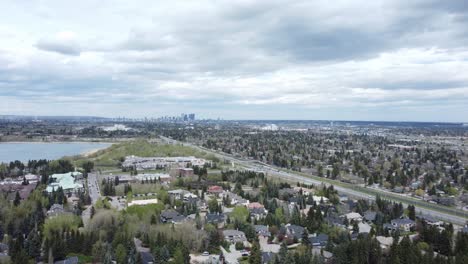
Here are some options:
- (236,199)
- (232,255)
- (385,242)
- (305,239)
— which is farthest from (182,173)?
(385,242)

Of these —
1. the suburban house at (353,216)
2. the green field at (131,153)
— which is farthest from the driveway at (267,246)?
the green field at (131,153)

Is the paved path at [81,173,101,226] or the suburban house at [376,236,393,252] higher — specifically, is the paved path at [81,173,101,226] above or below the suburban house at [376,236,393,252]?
below

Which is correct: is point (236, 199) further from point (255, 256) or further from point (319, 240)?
point (255, 256)

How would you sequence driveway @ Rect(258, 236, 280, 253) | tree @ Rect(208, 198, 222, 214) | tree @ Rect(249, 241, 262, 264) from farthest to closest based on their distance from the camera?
tree @ Rect(208, 198, 222, 214) → driveway @ Rect(258, 236, 280, 253) → tree @ Rect(249, 241, 262, 264)

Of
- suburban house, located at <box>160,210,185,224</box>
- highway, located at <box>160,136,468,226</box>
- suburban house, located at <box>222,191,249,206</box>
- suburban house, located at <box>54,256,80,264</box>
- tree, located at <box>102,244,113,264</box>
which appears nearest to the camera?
tree, located at <box>102,244,113,264</box>

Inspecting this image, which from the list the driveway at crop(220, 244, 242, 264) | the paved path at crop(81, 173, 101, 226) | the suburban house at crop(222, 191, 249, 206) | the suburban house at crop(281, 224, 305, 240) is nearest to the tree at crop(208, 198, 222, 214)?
the suburban house at crop(222, 191, 249, 206)

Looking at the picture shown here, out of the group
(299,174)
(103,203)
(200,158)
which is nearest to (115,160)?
(200,158)

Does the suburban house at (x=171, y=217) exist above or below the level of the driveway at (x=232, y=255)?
above

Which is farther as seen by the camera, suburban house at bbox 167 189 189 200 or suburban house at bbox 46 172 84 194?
suburban house at bbox 46 172 84 194

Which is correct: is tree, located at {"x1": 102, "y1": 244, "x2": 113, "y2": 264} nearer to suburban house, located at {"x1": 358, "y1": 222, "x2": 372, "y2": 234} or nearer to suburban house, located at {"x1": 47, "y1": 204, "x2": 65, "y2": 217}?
suburban house, located at {"x1": 47, "y1": 204, "x2": 65, "y2": 217}

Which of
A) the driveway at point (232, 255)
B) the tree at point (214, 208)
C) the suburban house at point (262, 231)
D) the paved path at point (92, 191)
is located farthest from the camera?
the tree at point (214, 208)

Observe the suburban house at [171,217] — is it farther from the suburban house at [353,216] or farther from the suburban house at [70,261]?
the suburban house at [353,216]
